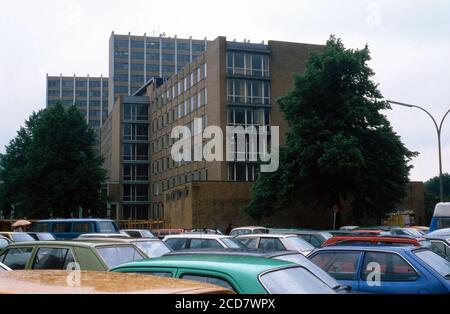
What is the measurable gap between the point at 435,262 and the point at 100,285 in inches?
280

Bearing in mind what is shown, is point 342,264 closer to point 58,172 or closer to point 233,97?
point 58,172

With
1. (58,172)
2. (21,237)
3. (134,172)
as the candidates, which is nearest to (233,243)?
(21,237)

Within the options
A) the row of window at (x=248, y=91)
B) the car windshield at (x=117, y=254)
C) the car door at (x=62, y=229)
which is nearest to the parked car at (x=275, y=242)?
the car windshield at (x=117, y=254)

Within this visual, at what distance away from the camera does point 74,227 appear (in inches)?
1203

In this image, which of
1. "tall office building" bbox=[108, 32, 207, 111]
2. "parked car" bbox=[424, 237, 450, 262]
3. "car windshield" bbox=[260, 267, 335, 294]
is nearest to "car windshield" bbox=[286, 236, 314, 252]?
"parked car" bbox=[424, 237, 450, 262]

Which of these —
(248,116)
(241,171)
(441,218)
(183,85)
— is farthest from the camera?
(183,85)

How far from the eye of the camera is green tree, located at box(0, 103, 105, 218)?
169 feet

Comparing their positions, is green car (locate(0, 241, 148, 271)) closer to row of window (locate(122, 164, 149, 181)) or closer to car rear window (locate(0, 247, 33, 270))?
car rear window (locate(0, 247, 33, 270))

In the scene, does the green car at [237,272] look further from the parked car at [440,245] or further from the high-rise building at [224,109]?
the high-rise building at [224,109]

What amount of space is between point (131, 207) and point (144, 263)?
8264 cm

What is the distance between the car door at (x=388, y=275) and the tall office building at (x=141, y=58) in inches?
4635

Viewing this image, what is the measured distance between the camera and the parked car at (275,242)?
16922 millimetres

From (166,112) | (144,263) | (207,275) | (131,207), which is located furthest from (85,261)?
(131,207)

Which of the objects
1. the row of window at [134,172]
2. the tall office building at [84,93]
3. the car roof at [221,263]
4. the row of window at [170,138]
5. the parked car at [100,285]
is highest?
the tall office building at [84,93]
